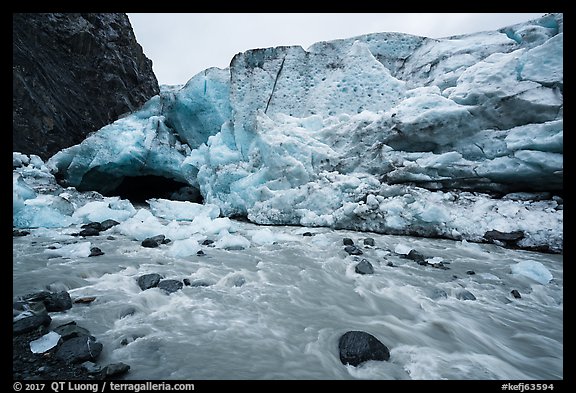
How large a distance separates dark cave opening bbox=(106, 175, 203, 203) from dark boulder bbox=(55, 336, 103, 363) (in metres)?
11.3

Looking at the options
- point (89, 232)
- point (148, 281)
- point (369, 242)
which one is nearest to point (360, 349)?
point (148, 281)

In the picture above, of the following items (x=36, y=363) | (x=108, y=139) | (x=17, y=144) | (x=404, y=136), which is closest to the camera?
(x=36, y=363)

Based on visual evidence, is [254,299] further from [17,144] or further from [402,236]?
[17,144]

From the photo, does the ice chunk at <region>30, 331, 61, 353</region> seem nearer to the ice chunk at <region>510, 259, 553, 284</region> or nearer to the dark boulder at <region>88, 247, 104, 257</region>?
the dark boulder at <region>88, 247, 104, 257</region>

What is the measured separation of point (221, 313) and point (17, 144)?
1504cm

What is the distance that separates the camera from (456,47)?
785 centimetres

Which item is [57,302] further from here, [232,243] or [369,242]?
[369,242]

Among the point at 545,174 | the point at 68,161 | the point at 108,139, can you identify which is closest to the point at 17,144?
the point at 68,161

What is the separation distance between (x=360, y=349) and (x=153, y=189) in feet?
47.5

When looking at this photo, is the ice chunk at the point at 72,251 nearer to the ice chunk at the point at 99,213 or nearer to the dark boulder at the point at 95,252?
the dark boulder at the point at 95,252

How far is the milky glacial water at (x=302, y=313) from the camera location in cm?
187

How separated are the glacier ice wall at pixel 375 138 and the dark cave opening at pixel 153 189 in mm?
2118

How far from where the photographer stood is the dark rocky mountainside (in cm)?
1243

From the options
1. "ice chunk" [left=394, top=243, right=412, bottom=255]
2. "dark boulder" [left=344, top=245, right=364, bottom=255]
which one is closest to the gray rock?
"ice chunk" [left=394, top=243, right=412, bottom=255]
